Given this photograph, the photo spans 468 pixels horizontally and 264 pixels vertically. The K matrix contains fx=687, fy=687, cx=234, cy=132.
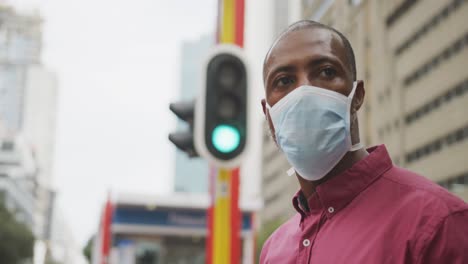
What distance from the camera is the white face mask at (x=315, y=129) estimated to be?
6.48 ft

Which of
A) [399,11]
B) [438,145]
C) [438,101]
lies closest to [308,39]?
[438,145]

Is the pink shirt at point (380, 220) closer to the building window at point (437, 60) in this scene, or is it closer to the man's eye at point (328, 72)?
the man's eye at point (328, 72)

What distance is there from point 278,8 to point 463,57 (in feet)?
462

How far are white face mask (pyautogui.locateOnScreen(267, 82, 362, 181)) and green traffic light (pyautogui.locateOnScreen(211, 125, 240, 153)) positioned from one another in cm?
291

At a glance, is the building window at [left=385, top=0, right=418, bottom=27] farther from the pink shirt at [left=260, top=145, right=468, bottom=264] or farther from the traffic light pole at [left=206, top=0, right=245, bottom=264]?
the pink shirt at [left=260, top=145, right=468, bottom=264]

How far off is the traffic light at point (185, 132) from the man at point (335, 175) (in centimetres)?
303

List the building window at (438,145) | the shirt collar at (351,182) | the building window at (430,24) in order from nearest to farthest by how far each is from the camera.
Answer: the shirt collar at (351,182) < the building window at (438,145) < the building window at (430,24)

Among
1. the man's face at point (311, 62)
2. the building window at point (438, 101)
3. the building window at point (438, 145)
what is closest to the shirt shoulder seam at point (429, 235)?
the man's face at point (311, 62)

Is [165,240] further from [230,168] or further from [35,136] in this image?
[35,136]

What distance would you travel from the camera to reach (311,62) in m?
1.98

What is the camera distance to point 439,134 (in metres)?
44.3

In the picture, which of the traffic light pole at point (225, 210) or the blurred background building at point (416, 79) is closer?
the traffic light pole at point (225, 210)

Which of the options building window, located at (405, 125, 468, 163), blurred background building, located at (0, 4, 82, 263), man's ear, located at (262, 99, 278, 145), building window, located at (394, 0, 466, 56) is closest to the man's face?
man's ear, located at (262, 99, 278, 145)

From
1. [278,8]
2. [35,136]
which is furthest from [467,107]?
[35,136]
